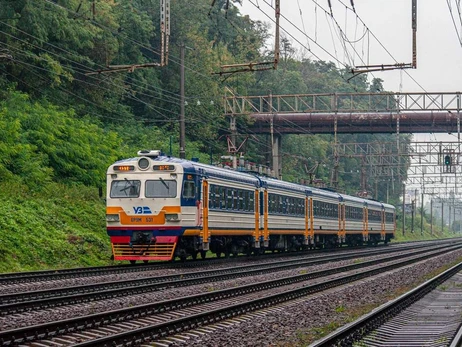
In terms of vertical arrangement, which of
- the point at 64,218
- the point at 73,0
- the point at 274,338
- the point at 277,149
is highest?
the point at 73,0

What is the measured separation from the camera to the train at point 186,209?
84.4 feet

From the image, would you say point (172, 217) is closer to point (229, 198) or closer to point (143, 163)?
point (143, 163)

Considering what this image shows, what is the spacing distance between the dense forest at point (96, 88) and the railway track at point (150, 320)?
821cm

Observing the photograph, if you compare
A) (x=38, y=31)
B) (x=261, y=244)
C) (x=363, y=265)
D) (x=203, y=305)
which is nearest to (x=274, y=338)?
(x=203, y=305)

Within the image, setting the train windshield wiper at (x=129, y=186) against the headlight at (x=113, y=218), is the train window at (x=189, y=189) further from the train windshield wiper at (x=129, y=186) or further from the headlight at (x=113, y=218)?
the headlight at (x=113, y=218)

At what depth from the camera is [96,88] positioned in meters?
48.6

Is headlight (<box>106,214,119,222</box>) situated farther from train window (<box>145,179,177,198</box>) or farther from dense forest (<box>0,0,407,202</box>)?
dense forest (<box>0,0,407,202</box>)

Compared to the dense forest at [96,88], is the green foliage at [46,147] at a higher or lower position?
lower

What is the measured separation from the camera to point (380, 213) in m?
62.8

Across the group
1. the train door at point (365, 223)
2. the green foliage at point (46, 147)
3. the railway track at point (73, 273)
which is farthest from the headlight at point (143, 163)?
the train door at point (365, 223)

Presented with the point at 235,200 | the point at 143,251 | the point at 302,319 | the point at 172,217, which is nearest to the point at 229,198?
the point at 235,200

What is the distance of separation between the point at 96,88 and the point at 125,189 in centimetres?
2335

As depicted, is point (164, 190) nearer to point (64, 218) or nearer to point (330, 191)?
point (64, 218)

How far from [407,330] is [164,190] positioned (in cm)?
1375
